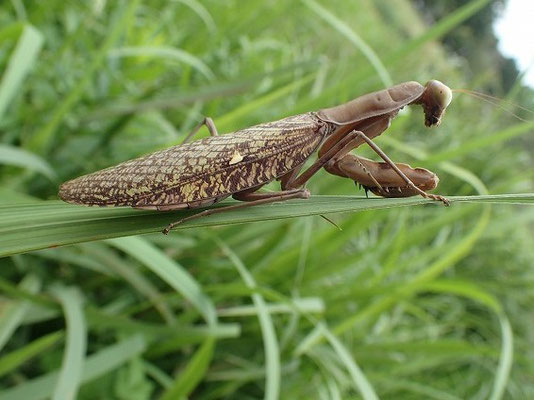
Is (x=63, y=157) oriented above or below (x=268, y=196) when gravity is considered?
above

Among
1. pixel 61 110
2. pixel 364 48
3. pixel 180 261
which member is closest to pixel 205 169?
pixel 61 110

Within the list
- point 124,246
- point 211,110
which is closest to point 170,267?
point 124,246

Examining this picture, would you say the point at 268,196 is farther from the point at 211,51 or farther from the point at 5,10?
the point at 211,51

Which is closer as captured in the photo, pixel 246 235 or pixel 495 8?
pixel 246 235

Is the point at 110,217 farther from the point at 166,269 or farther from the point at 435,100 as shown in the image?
the point at 435,100

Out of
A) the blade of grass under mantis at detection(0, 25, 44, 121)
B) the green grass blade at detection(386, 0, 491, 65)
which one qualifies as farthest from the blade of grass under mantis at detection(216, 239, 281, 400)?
the green grass blade at detection(386, 0, 491, 65)

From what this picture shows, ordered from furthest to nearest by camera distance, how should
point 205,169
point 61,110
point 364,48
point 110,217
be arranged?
point 364,48 → point 61,110 → point 205,169 → point 110,217
